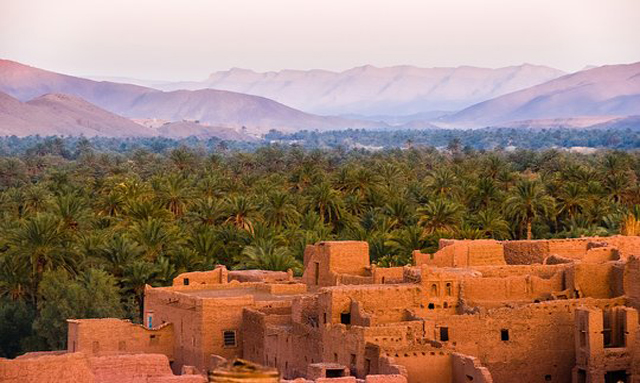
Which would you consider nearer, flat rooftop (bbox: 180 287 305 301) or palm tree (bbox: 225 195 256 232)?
flat rooftop (bbox: 180 287 305 301)

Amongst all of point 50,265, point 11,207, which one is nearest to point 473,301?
point 50,265

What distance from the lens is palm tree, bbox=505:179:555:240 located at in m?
62.6

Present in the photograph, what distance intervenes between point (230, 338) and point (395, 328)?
6.19 m

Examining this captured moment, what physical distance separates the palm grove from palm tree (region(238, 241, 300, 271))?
0.07 metres

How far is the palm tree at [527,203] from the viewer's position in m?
62.6

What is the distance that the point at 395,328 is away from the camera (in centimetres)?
3391

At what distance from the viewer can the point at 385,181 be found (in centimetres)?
8081

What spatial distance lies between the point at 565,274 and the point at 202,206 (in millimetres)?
27065

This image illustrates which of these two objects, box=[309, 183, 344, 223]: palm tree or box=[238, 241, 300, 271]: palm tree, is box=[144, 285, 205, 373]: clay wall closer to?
box=[238, 241, 300, 271]: palm tree

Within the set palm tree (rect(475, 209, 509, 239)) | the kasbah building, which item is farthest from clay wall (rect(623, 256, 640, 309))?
palm tree (rect(475, 209, 509, 239))

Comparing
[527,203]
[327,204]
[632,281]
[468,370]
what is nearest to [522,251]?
[632,281]

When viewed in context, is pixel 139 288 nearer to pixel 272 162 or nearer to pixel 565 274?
pixel 565 274

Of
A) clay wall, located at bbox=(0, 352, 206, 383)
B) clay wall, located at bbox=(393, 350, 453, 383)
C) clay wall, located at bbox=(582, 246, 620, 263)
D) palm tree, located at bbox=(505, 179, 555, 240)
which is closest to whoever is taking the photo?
clay wall, located at bbox=(0, 352, 206, 383)

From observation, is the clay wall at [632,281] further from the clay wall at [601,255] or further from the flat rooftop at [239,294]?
the flat rooftop at [239,294]
